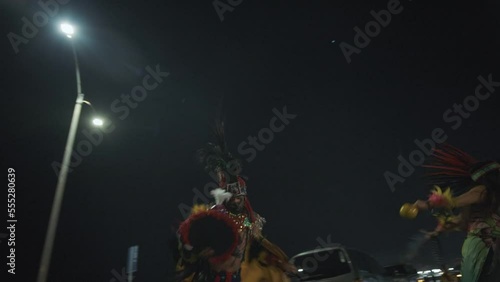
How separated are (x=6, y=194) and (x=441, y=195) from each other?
1251 centimetres

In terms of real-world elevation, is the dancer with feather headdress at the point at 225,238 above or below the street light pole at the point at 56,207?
below

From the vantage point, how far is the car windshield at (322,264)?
6.90 meters

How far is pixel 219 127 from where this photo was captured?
4707mm

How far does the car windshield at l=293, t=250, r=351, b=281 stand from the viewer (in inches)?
272

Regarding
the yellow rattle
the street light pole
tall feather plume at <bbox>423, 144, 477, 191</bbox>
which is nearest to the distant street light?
the street light pole

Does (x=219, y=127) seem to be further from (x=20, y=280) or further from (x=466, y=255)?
(x=20, y=280)

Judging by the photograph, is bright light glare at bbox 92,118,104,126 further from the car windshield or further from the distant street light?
the car windshield

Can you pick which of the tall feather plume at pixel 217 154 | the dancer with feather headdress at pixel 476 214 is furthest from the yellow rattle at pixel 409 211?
the tall feather plume at pixel 217 154

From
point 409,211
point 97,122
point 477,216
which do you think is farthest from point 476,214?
point 97,122

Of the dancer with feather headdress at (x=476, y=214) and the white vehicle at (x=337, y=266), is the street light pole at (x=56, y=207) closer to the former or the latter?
the white vehicle at (x=337, y=266)

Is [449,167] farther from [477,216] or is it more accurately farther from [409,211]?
[409,211]

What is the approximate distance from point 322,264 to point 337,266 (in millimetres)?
348

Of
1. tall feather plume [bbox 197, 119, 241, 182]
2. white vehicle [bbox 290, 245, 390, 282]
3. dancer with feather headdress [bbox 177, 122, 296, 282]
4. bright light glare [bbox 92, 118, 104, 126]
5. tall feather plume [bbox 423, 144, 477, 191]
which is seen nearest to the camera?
dancer with feather headdress [bbox 177, 122, 296, 282]

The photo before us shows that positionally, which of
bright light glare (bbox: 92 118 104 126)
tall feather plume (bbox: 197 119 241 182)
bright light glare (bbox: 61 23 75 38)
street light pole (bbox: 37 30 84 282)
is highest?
bright light glare (bbox: 61 23 75 38)
